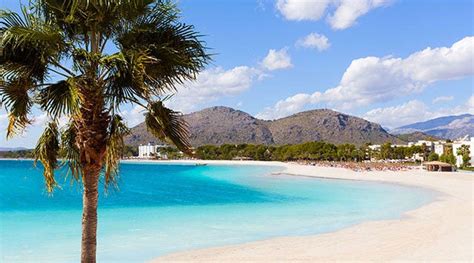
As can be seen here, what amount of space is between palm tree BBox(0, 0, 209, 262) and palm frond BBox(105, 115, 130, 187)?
1 cm

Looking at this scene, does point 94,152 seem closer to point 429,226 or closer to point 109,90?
point 109,90

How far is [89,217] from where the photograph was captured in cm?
514

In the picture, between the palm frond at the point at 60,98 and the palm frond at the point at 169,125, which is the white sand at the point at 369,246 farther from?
the palm frond at the point at 60,98

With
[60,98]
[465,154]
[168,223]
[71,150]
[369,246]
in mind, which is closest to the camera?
[60,98]

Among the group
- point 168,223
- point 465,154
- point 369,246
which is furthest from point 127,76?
point 465,154

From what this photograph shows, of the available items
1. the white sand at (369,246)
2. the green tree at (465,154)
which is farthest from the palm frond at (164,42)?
the green tree at (465,154)

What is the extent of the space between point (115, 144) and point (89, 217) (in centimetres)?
93

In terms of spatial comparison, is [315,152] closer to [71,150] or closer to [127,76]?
[71,150]

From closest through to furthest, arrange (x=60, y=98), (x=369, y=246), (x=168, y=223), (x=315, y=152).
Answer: (x=60, y=98) < (x=369, y=246) < (x=168, y=223) < (x=315, y=152)

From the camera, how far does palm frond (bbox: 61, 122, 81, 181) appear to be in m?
5.43

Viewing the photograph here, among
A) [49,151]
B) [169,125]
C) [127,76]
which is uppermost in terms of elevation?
[127,76]

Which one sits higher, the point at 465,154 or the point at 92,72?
the point at 92,72

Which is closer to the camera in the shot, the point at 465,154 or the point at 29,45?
the point at 29,45

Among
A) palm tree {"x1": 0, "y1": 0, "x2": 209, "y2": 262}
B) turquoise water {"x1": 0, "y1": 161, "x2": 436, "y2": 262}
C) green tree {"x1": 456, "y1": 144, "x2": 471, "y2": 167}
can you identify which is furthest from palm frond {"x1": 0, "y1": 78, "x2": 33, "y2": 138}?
green tree {"x1": 456, "y1": 144, "x2": 471, "y2": 167}
